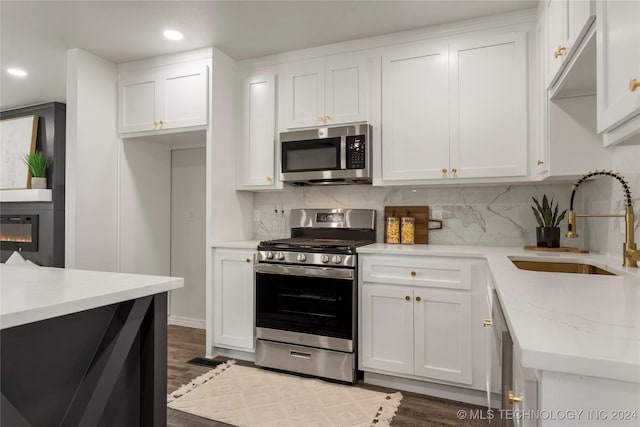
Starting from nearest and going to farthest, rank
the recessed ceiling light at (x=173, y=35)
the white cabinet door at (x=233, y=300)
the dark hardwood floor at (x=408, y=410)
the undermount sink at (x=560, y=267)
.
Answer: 1. the undermount sink at (x=560, y=267)
2. the dark hardwood floor at (x=408, y=410)
3. the recessed ceiling light at (x=173, y=35)
4. the white cabinet door at (x=233, y=300)

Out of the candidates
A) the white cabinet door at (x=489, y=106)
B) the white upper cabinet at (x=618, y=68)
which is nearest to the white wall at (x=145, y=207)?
the white cabinet door at (x=489, y=106)

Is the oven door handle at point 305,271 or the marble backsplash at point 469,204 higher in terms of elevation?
the marble backsplash at point 469,204

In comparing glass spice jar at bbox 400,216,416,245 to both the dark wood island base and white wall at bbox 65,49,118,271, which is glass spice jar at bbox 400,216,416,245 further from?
white wall at bbox 65,49,118,271

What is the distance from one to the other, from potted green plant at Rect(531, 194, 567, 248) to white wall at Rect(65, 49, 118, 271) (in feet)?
11.5

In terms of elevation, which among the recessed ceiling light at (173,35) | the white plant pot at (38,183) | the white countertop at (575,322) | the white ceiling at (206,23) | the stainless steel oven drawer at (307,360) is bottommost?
the stainless steel oven drawer at (307,360)

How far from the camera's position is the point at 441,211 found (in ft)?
→ 9.61

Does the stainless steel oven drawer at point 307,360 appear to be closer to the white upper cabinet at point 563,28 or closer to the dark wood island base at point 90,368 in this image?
the dark wood island base at point 90,368

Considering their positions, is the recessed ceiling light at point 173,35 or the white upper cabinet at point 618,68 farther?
the recessed ceiling light at point 173,35

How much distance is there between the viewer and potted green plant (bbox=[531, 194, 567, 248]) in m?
2.35

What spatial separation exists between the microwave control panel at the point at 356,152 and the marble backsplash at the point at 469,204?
394mm

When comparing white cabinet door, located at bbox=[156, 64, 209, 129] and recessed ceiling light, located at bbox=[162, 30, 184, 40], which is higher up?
recessed ceiling light, located at bbox=[162, 30, 184, 40]

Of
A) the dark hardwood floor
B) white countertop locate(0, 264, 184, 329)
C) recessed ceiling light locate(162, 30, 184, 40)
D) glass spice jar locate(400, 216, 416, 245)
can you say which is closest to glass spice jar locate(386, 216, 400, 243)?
glass spice jar locate(400, 216, 416, 245)

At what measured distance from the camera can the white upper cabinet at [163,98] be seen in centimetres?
307

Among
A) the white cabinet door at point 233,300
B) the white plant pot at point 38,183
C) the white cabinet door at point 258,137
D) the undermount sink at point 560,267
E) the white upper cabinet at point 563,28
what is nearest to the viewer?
the white upper cabinet at point 563,28
